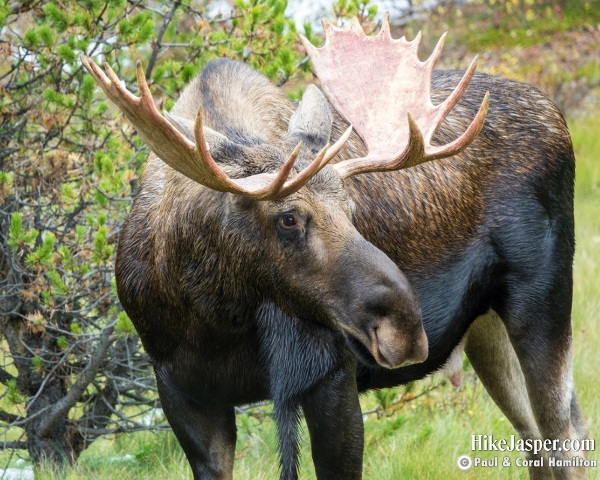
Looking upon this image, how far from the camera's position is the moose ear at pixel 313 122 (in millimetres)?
3572

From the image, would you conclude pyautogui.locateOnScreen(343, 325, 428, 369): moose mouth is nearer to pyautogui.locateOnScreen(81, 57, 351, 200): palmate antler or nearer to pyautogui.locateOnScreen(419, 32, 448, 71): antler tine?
pyautogui.locateOnScreen(81, 57, 351, 200): palmate antler

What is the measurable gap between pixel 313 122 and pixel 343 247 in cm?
66

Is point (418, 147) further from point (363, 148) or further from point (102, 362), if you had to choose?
point (102, 362)

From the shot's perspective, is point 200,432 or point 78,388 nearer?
point 200,432

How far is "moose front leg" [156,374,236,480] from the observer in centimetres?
373

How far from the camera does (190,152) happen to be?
309 centimetres

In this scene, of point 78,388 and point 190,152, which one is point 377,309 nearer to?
point 190,152

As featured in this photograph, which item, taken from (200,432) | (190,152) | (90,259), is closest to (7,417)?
(90,259)

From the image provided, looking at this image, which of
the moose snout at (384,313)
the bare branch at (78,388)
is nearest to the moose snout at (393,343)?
the moose snout at (384,313)

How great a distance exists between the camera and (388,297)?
9.85 feet

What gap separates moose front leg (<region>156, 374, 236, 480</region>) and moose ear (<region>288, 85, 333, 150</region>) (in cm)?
101

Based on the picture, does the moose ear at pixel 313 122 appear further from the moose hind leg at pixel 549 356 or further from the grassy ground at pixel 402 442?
the grassy ground at pixel 402 442

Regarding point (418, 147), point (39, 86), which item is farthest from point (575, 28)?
point (418, 147)

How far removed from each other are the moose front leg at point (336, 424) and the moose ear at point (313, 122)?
0.80m
